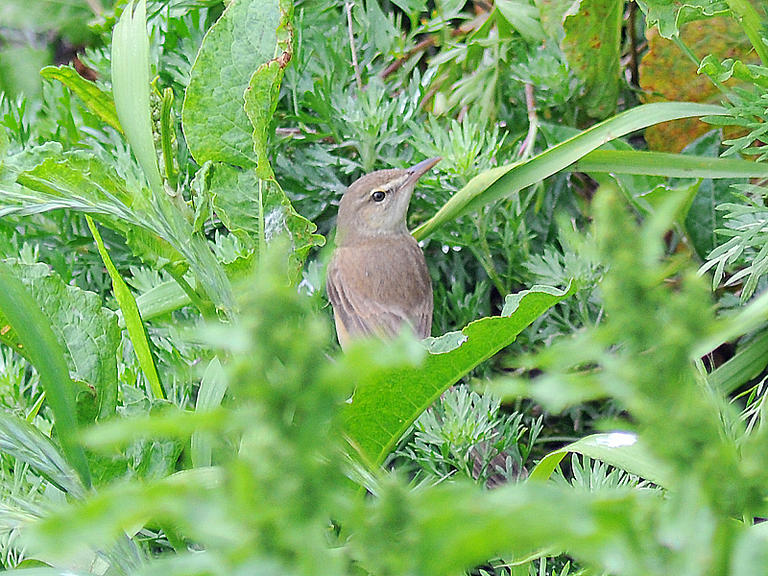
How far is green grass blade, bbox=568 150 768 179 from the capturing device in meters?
1.94

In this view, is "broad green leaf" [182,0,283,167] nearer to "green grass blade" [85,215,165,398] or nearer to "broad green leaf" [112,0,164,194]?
"broad green leaf" [112,0,164,194]

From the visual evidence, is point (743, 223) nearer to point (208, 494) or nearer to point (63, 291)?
point (63, 291)

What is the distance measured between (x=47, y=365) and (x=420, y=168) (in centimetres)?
120

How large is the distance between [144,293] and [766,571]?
70.3 inches

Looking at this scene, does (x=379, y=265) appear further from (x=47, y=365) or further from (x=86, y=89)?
(x=47, y=365)

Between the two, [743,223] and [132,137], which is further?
[743,223]

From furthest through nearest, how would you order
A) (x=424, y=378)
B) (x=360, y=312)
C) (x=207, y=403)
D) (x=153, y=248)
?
1. (x=360, y=312)
2. (x=153, y=248)
3. (x=207, y=403)
4. (x=424, y=378)

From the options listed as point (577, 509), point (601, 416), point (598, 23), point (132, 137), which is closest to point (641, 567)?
point (577, 509)

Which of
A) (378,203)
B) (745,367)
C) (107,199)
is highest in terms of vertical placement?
(107,199)

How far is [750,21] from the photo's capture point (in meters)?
1.85

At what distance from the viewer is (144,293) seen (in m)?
2.11

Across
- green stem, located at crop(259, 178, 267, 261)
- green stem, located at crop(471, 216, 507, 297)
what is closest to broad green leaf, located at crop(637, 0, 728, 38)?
green stem, located at crop(471, 216, 507, 297)

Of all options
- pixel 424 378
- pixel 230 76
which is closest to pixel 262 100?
pixel 230 76

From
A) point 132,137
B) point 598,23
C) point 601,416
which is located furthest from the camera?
point 598,23
